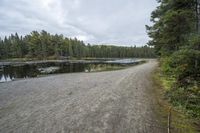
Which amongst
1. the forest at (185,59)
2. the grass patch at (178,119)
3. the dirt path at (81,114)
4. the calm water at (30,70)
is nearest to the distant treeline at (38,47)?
the calm water at (30,70)

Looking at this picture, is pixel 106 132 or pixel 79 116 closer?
pixel 106 132

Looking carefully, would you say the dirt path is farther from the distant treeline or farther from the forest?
the distant treeline

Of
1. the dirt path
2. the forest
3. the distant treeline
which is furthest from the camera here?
the distant treeline

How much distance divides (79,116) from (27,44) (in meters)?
81.0

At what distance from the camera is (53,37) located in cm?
8656

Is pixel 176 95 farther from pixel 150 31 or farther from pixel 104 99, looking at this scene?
pixel 150 31

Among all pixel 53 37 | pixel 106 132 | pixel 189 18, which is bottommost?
pixel 106 132

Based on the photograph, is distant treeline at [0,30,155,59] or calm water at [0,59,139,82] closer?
calm water at [0,59,139,82]

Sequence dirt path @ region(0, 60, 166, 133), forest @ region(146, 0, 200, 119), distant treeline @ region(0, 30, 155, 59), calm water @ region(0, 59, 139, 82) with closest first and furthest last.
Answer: dirt path @ region(0, 60, 166, 133) < forest @ region(146, 0, 200, 119) < calm water @ region(0, 59, 139, 82) < distant treeline @ region(0, 30, 155, 59)

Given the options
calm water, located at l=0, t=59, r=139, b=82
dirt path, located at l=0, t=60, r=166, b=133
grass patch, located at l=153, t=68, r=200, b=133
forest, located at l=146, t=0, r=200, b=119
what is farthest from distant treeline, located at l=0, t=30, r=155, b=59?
grass patch, located at l=153, t=68, r=200, b=133

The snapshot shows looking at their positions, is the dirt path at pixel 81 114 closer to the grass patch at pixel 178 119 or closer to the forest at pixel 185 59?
the grass patch at pixel 178 119

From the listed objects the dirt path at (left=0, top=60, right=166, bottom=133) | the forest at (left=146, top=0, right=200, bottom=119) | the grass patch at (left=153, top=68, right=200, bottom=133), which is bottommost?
the grass patch at (left=153, top=68, right=200, bottom=133)

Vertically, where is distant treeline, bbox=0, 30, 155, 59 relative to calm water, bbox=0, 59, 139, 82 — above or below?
above

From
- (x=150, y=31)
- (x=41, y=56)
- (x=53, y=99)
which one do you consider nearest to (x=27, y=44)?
(x=41, y=56)
